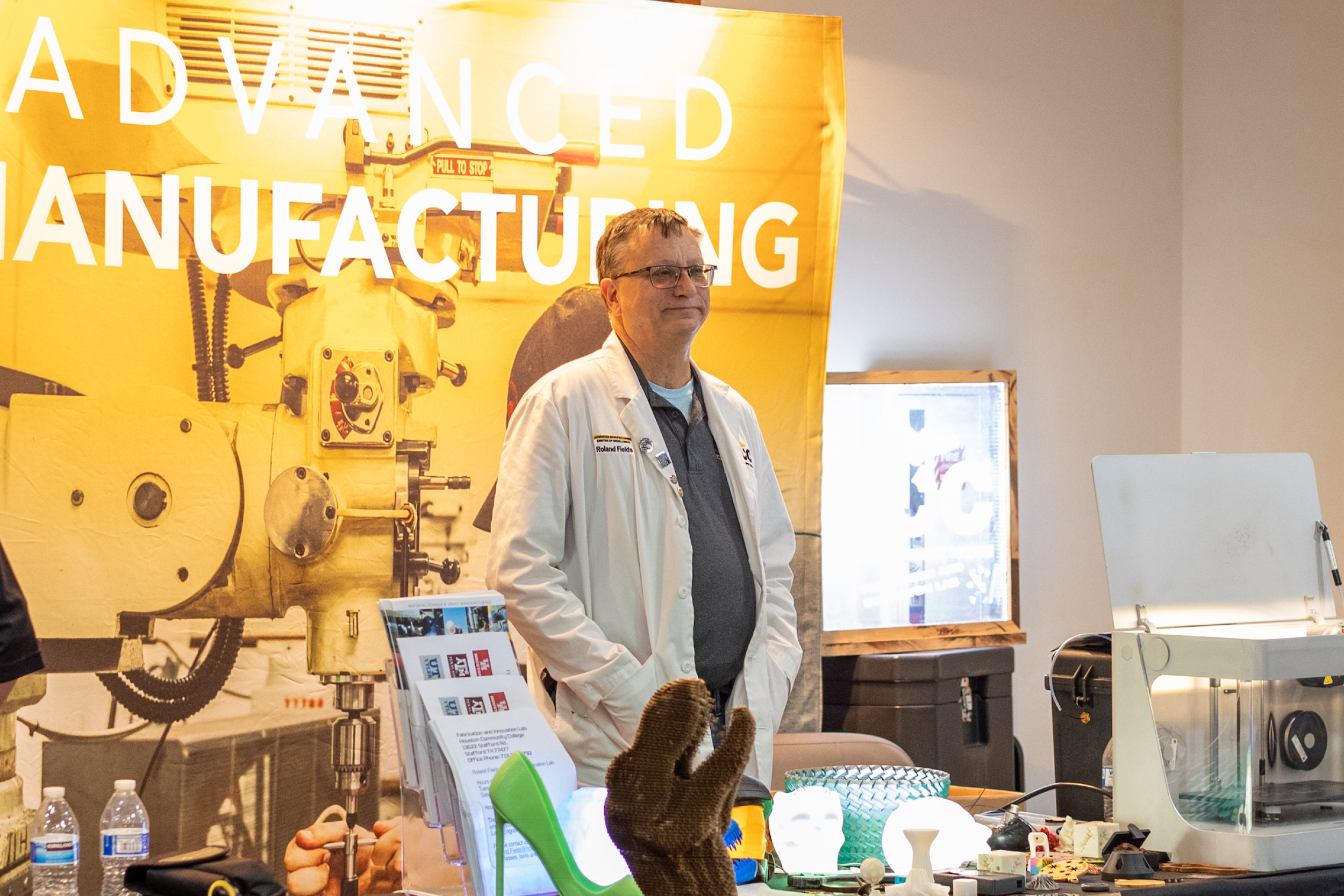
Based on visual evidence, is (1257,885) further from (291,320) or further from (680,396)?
(291,320)

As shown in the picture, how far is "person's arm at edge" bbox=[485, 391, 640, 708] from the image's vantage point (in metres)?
2.12

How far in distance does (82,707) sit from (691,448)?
172 cm

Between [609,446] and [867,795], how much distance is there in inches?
30.6

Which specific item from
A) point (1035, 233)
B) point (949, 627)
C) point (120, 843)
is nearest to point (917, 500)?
point (949, 627)

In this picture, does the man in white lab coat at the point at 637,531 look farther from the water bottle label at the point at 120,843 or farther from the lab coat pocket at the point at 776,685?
the water bottle label at the point at 120,843

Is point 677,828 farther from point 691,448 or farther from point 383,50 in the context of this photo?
point 383,50

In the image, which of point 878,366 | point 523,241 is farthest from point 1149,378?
point 523,241

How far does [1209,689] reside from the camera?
1.97m

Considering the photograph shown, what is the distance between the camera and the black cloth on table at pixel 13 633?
6.17ft

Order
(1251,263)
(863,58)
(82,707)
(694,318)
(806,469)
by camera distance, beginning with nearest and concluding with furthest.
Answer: (694,318) < (82,707) < (806,469) < (863,58) < (1251,263)

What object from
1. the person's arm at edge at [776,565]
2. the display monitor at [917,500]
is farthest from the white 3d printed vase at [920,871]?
the display monitor at [917,500]

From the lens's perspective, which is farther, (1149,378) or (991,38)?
(1149,378)

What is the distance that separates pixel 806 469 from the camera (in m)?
3.78

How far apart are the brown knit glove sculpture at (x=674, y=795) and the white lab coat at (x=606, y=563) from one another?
1003 millimetres
